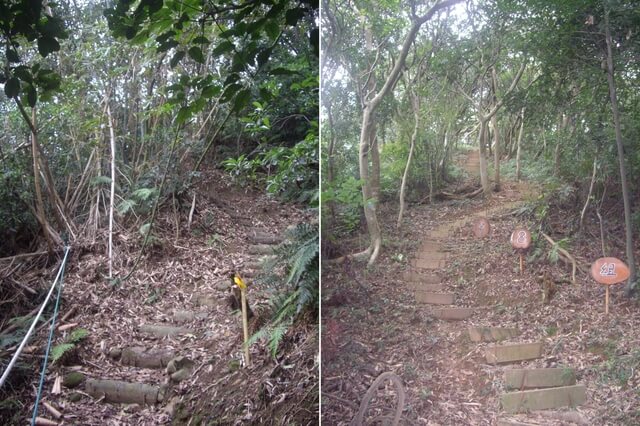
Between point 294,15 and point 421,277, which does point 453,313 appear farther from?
point 294,15

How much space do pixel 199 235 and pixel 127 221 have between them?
0.24 meters

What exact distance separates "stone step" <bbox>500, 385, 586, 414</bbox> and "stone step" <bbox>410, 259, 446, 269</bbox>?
27cm

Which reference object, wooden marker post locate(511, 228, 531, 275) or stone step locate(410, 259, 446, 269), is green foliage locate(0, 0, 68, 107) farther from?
wooden marker post locate(511, 228, 531, 275)

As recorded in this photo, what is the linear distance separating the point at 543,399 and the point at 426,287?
0.28 m

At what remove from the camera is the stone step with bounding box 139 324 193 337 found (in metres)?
1.44

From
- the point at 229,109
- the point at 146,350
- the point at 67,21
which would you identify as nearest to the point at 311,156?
the point at 229,109

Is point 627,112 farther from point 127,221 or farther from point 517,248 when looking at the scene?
point 127,221

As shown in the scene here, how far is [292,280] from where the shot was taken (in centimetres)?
142

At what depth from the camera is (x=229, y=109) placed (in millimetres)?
1424

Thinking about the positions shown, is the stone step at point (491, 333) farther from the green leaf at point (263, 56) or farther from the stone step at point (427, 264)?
the green leaf at point (263, 56)

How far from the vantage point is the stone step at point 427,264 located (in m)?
0.97

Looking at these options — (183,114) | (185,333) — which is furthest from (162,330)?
(183,114)

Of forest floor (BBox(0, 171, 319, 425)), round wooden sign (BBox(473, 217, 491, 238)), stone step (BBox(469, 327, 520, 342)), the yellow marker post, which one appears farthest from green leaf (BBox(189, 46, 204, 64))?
stone step (BBox(469, 327, 520, 342))

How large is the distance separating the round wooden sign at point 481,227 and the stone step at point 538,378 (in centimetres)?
25
